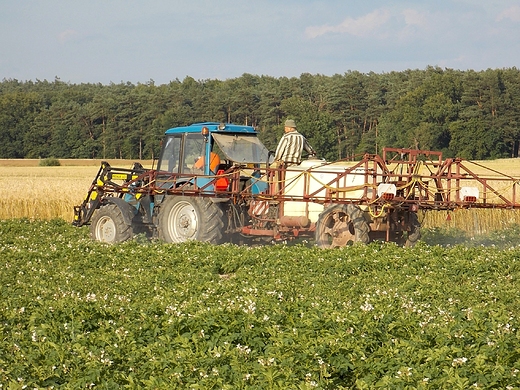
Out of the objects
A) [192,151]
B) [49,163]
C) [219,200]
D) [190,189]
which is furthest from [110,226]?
[49,163]

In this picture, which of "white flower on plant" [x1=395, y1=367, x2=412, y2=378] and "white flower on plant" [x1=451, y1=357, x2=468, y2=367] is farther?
"white flower on plant" [x1=451, y1=357, x2=468, y2=367]

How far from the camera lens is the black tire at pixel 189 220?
16.6 metres

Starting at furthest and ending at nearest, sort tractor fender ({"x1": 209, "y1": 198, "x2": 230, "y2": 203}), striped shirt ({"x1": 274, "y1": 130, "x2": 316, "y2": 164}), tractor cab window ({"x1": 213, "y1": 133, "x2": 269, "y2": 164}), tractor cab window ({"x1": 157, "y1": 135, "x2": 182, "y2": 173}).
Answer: tractor cab window ({"x1": 157, "y1": 135, "x2": 182, "y2": 173})
tractor cab window ({"x1": 213, "y1": 133, "x2": 269, "y2": 164})
striped shirt ({"x1": 274, "y1": 130, "x2": 316, "y2": 164})
tractor fender ({"x1": 209, "y1": 198, "x2": 230, "y2": 203})

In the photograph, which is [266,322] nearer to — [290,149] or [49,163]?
[290,149]

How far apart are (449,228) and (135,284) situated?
40.5 ft

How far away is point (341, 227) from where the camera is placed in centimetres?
1557

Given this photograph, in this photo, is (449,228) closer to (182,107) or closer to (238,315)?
(238,315)

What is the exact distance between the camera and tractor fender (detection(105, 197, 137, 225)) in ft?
58.3

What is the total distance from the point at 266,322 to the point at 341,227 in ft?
25.3

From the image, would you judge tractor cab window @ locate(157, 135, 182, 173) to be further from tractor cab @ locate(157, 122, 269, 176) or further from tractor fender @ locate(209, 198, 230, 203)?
tractor fender @ locate(209, 198, 230, 203)

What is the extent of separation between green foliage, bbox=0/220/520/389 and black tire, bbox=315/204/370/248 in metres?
1.53

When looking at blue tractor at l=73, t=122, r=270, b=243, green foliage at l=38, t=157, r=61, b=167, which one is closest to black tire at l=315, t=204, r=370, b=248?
blue tractor at l=73, t=122, r=270, b=243

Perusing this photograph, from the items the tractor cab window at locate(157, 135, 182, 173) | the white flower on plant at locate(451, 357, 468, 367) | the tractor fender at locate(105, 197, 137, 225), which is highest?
the tractor cab window at locate(157, 135, 182, 173)

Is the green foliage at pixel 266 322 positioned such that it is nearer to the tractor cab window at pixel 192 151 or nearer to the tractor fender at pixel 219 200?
the tractor fender at pixel 219 200
